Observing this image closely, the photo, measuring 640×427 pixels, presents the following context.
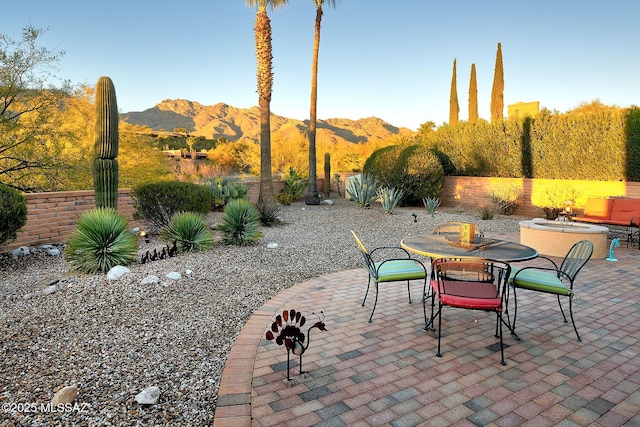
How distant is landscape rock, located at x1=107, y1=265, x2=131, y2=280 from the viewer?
4816mm

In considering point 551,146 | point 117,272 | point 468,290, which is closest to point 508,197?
point 551,146

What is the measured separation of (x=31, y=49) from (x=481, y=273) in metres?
10.6

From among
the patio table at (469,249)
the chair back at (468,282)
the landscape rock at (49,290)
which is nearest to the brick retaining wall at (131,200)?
the landscape rock at (49,290)

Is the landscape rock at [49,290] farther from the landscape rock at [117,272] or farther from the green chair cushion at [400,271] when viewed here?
the green chair cushion at [400,271]

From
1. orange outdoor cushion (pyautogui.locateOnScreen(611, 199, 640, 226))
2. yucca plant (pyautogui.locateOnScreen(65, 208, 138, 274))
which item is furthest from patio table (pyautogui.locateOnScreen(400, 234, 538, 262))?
orange outdoor cushion (pyautogui.locateOnScreen(611, 199, 640, 226))

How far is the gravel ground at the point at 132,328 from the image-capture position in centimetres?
242

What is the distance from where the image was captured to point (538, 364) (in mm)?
2982

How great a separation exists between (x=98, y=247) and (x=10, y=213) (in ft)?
6.84

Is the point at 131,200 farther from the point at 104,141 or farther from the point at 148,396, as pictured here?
the point at 148,396

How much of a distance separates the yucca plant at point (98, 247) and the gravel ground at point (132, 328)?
30cm

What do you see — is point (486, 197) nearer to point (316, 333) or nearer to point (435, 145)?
point (435, 145)

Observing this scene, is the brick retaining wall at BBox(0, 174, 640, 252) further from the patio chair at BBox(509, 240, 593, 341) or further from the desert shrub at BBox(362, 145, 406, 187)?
the patio chair at BBox(509, 240, 593, 341)

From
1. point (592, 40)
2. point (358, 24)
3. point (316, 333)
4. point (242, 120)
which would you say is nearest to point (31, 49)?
point (316, 333)

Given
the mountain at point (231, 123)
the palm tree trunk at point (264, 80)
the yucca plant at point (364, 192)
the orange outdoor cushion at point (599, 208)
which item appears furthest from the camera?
the mountain at point (231, 123)
